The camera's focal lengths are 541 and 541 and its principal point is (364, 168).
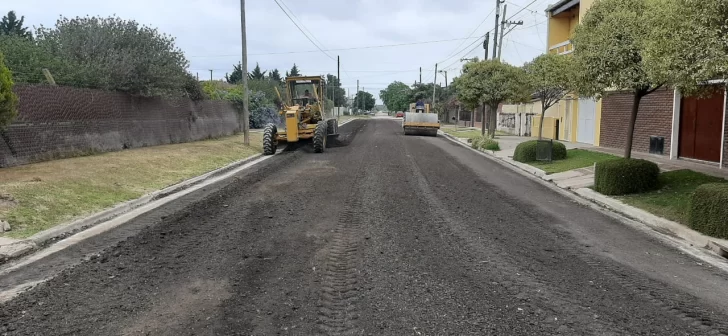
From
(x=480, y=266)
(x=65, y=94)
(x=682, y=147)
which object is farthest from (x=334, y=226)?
(x=682, y=147)

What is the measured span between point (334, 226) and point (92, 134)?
36.9 feet

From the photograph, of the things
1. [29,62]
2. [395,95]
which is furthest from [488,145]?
[395,95]

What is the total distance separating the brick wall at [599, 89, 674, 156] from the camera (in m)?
18.4

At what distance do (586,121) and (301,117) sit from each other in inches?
550

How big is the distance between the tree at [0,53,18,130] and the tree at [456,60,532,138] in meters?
21.9

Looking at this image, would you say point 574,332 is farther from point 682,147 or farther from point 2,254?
point 682,147

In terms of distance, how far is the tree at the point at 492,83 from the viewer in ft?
91.7

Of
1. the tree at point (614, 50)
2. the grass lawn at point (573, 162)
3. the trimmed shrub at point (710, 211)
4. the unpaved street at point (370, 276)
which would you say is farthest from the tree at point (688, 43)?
the grass lawn at point (573, 162)

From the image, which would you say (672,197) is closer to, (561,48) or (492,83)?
(492,83)

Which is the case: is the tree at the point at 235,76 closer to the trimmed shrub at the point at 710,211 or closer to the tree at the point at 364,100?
the tree at the point at 364,100

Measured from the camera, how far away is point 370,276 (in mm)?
5500

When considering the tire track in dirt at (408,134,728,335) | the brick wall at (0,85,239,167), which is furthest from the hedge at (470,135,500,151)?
the tire track in dirt at (408,134,728,335)

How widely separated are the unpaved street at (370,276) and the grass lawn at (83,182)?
1.19m

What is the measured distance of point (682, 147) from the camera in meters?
17.6
